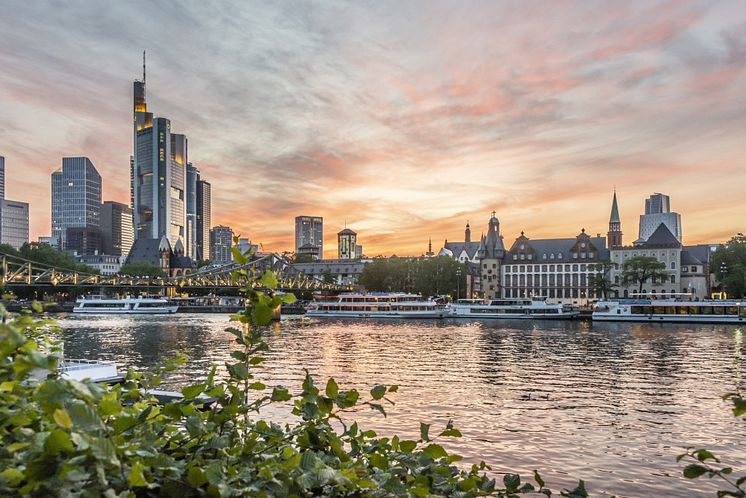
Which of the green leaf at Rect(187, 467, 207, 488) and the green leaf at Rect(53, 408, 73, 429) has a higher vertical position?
the green leaf at Rect(53, 408, 73, 429)

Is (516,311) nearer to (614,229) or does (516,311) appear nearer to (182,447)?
(614,229)

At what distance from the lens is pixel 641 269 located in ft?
430

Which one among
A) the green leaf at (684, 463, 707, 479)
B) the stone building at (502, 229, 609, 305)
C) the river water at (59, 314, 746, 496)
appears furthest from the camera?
the stone building at (502, 229, 609, 305)

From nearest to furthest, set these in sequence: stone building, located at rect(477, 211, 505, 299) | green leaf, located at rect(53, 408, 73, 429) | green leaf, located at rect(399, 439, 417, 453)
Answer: green leaf, located at rect(53, 408, 73, 429) → green leaf, located at rect(399, 439, 417, 453) → stone building, located at rect(477, 211, 505, 299)

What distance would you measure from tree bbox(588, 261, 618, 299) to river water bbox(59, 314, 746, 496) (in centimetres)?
6934

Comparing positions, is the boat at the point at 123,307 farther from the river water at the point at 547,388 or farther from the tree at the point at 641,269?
the tree at the point at 641,269

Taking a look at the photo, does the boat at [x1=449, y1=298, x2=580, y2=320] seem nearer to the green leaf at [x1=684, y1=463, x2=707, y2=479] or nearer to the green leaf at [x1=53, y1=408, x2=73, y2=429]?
the green leaf at [x1=684, y1=463, x2=707, y2=479]

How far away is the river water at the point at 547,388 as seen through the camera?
19531mm

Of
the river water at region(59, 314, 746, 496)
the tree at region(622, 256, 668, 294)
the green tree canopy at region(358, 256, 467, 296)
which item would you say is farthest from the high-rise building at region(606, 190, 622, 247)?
the river water at region(59, 314, 746, 496)

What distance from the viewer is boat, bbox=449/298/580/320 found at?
103 m

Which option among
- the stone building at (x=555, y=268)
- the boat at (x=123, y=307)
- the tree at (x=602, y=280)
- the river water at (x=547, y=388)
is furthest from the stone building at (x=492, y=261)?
the river water at (x=547, y=388)

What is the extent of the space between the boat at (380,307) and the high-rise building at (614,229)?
71.0 metres

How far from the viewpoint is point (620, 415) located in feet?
84.3

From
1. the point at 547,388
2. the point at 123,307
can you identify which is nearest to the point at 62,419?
the point at 547,388
